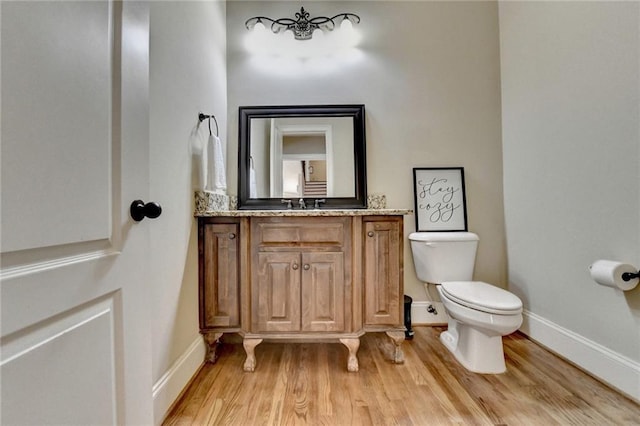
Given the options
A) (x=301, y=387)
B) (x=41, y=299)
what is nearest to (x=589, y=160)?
(x=301, y=387)

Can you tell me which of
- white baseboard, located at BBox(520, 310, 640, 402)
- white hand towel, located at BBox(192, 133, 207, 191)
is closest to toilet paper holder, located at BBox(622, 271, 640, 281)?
white baseboard, located at BBox(520, 310, 640, 402)

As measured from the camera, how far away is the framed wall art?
6.95 ft

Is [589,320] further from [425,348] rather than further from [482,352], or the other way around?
[425,348]

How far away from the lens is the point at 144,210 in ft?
2.26

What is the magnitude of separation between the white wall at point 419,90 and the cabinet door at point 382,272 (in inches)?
23.5

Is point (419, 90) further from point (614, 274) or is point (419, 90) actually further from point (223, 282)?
point (223, 282)

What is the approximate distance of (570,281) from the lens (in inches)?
63.9

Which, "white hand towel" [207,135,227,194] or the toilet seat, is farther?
"white hand towel" [207,135,227,194]

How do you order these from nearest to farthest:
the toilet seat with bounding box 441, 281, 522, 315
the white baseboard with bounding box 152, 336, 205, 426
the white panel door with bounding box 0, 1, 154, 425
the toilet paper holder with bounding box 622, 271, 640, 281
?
1. the white panel door with bounding box 0, 1, 154, 425
2. the white baseboard with bounding box 152, 336, 205, 426
3. the toilet paper holder with bounding box 622, 271, 640, 281
4. the toilet seat with bounding box 441, 281, 522, 315

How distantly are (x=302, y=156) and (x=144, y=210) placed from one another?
150cm

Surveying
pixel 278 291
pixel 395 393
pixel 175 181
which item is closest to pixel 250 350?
pixel 278 291

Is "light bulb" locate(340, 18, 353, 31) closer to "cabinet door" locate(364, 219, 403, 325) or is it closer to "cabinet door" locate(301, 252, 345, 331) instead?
"cabinet door" locate(364, 219, 403, 325)

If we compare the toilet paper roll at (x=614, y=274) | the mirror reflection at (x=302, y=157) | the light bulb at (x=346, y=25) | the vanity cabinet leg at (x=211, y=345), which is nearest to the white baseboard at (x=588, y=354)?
the toilet paper roll at (x=614, y=274)

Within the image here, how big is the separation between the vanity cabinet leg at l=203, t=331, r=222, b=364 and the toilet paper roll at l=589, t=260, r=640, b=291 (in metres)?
2.02
